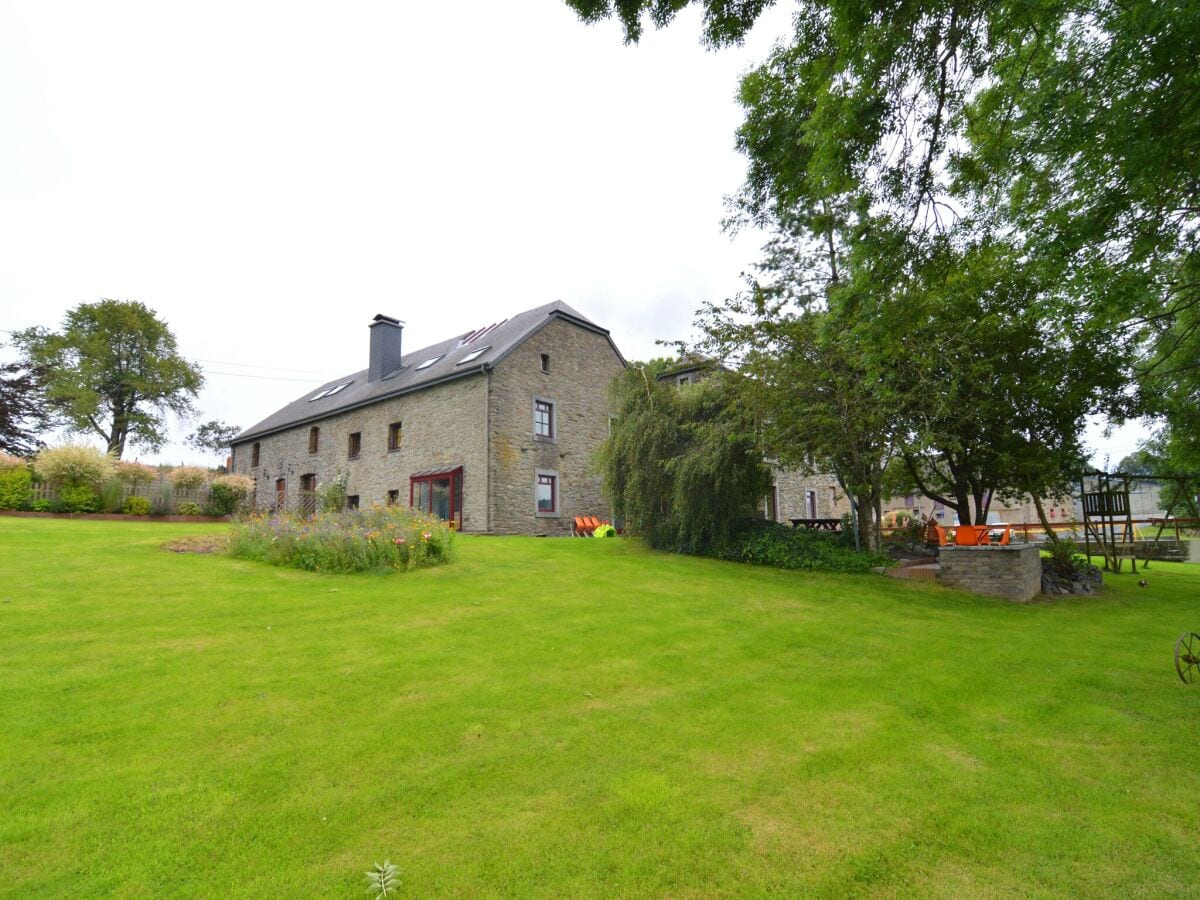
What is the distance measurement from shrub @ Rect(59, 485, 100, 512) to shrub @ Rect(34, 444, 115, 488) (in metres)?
0.15

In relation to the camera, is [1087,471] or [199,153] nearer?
[199,153]

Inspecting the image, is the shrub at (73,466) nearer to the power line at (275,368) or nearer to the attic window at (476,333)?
the attic window at (476,333)

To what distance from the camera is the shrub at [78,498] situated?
49.4ft

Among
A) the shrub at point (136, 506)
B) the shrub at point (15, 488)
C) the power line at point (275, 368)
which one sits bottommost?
the shrub at point (136, 506)

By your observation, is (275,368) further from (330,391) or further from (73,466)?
(73,466)

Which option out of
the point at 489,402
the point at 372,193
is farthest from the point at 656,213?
the point at 489,402

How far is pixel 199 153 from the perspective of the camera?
901 centimetres

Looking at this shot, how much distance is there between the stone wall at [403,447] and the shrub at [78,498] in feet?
26.0

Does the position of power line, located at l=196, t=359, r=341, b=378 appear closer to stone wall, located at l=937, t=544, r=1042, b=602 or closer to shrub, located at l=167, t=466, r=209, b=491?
shrub, located at l=167, t=466, r=209, b=491

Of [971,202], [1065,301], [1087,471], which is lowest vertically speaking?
[1087,471]

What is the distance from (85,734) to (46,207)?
1342cm

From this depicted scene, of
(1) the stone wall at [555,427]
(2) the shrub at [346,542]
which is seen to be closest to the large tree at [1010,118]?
(2) the shrub at [346,542]

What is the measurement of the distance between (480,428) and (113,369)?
2597 centimetres

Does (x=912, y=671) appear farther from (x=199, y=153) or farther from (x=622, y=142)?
(x=199, y=153)
